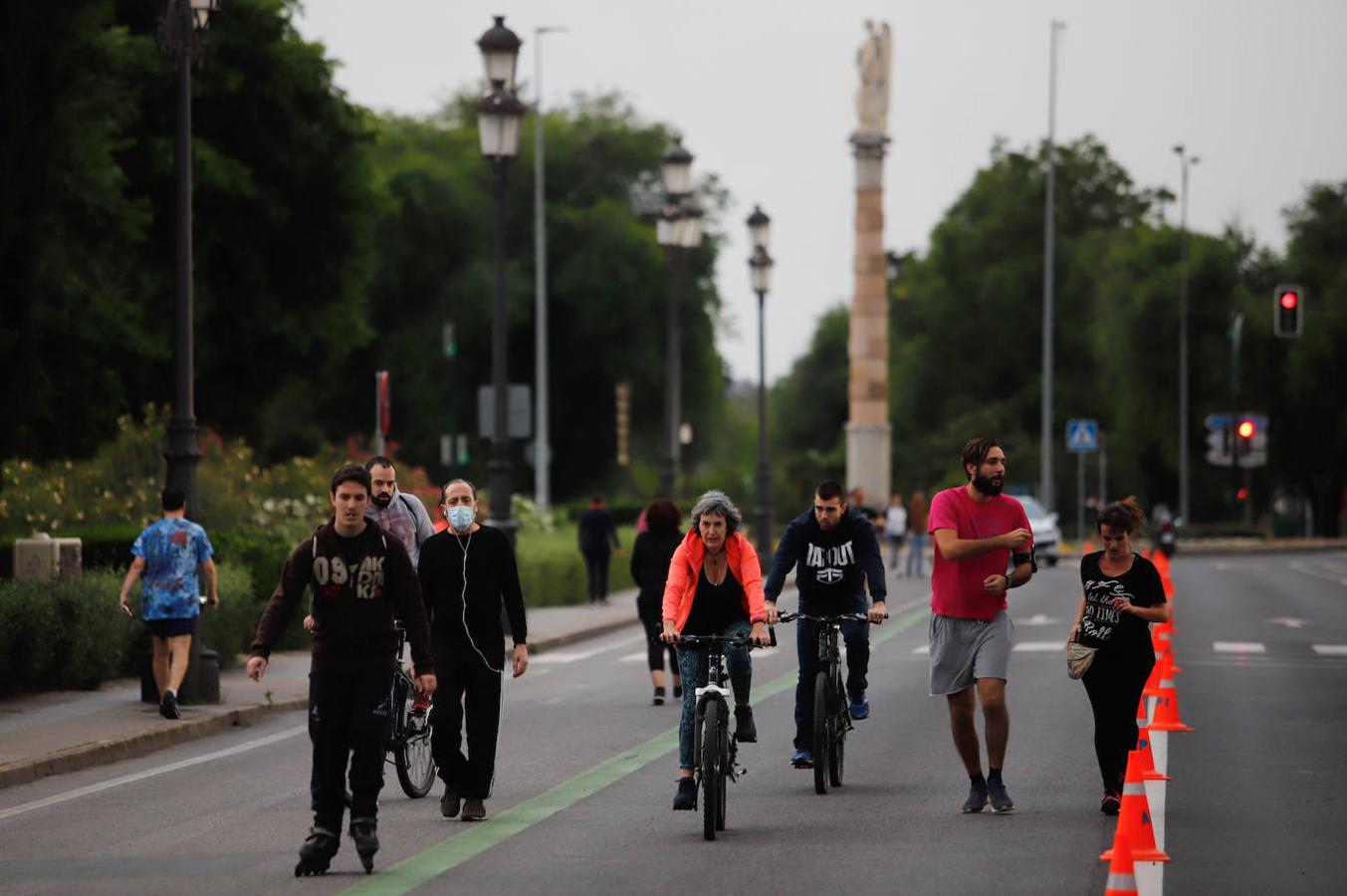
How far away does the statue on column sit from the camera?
61.3 meters

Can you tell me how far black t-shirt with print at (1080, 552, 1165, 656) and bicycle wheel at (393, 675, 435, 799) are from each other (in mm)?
3512

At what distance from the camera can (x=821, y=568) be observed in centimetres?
1298

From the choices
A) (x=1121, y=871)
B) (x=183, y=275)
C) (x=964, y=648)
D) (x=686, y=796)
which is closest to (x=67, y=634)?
(x=183, y=275)

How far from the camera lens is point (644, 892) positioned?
30.4ft

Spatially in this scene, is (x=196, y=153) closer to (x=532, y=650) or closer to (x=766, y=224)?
(x=766, y=224)

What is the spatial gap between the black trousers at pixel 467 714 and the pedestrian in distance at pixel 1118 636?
2.91 meters

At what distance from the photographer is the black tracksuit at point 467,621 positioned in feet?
37.4

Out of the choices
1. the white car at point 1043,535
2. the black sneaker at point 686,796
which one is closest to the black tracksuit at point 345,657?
the black sneaker at point 686,796

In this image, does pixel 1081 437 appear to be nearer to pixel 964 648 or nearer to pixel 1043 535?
pixel 1043 535

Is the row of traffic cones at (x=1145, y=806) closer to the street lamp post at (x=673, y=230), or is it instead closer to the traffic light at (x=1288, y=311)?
the street lamp post at (x=673, y=230)

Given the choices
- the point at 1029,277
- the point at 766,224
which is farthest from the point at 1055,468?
the point at 766,224

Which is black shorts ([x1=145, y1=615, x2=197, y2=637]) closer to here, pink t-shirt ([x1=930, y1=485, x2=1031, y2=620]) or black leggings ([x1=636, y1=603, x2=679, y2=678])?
black leggings ([x1=636, y1=603, x2=679, y2=678])

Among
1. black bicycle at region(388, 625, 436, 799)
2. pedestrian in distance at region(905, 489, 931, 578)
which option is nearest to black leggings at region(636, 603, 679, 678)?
black bicycle at region(388, 625, 436, 799)

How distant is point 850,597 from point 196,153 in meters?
27.3
